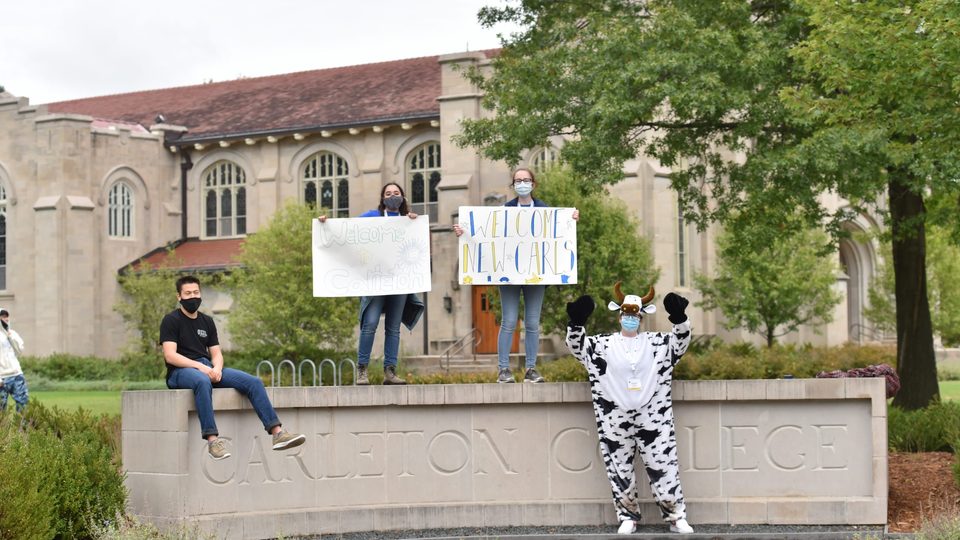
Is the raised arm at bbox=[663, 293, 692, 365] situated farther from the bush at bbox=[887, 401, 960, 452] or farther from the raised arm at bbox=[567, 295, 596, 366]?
the bush at bbox=[887, 401, 960, 452]

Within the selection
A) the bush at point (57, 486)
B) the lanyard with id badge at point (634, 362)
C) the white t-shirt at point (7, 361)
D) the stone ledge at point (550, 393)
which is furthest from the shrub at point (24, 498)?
the white t-shirt at point (7, 361)

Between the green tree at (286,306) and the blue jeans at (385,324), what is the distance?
26.1 metres

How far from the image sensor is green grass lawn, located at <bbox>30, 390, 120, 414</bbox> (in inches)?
1184

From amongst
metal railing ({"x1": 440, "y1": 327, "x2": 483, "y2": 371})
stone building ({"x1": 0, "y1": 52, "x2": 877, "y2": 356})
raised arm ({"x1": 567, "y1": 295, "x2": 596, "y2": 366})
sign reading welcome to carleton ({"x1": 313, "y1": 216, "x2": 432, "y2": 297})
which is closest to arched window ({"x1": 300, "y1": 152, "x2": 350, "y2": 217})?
stone building ({"x1": 0, "y1": 52, "x2": 877, "y2": 356})

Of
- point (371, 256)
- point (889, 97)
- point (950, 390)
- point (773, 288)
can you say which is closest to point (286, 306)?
point (773, 288)

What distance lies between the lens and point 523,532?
12922 millimetres

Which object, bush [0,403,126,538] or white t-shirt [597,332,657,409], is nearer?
bush [0,403,126,538]

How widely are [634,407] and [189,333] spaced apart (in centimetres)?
376

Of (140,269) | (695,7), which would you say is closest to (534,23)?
(695,7)

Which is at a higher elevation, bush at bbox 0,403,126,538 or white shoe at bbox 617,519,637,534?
bush at bbox 0,403,126,538

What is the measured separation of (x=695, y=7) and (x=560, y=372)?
23.2ft

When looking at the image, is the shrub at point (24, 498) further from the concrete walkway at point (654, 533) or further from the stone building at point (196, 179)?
the stone building at point (196, 179)

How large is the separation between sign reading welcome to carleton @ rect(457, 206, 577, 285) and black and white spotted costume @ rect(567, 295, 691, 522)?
1.49 metres

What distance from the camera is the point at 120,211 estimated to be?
54.3 metres
